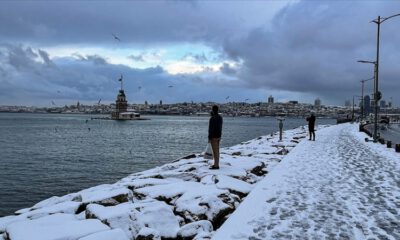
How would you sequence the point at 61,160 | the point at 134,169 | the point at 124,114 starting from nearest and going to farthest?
the point at 134,169
the point at 61,160
the point at 124,114

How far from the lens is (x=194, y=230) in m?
8.03

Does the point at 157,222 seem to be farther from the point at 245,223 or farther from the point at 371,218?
the point at 371,218

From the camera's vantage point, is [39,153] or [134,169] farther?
[39,153]

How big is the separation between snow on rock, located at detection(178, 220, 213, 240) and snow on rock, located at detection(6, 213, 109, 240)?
1598mm

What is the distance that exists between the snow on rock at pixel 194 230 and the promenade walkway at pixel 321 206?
584mm

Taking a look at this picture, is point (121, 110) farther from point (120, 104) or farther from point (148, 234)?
point (148, 234)

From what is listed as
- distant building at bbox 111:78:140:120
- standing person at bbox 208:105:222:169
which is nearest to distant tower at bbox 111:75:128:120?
distant building at bbox 111:78:140:120

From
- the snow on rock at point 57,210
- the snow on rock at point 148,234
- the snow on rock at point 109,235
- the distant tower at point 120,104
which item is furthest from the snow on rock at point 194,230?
the distant tower at point 120,104

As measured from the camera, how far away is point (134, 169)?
97.9 feet

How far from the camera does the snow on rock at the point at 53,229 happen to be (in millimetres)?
7676

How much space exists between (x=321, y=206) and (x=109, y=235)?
15.6 feet

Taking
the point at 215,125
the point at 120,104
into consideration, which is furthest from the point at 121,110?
the point at 215,125

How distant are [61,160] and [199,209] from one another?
28056 millimetres

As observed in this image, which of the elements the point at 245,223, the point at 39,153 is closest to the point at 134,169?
the point at 39,153
